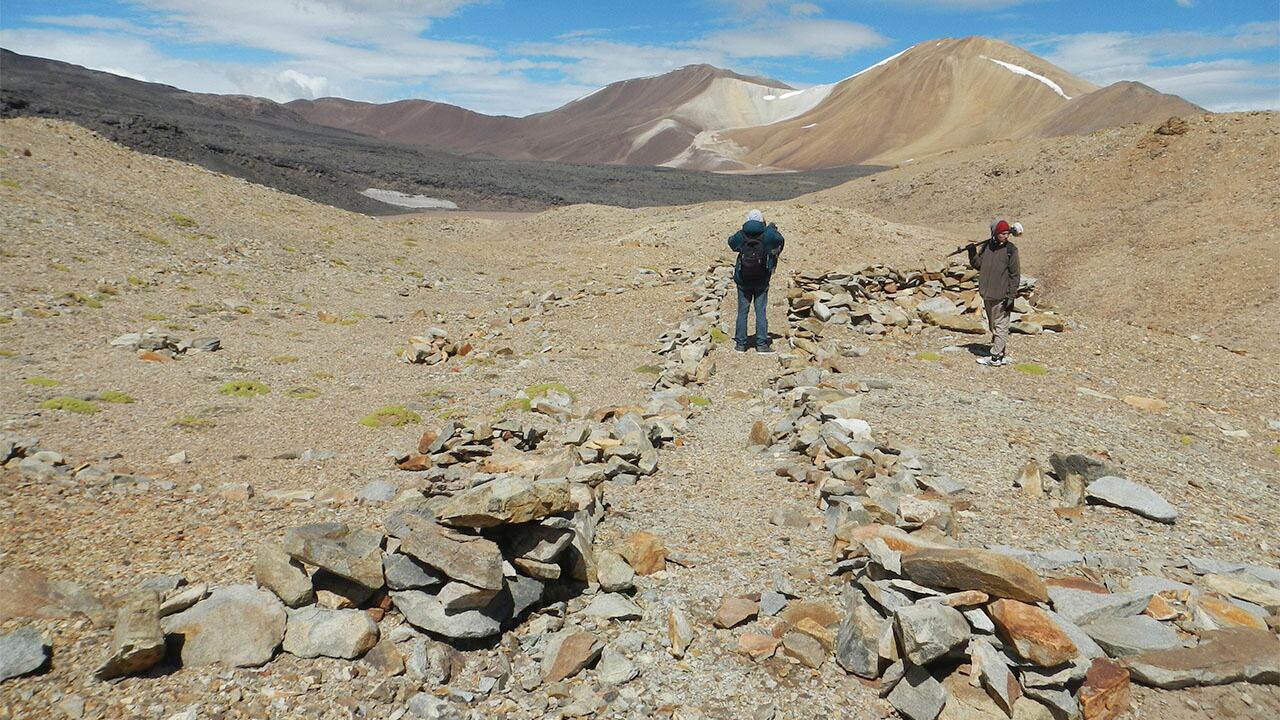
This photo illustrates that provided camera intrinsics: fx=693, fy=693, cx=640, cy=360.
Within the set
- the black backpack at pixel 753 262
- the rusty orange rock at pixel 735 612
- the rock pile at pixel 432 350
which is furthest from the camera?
the rock pile at pixel 432 350

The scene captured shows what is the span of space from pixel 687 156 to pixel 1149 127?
11110 centimetres

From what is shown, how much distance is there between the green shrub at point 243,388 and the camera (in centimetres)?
973

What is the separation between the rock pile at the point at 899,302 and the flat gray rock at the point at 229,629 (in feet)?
31.2

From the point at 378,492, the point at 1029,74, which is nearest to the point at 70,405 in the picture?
the point at 378,492

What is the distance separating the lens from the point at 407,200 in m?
57.0

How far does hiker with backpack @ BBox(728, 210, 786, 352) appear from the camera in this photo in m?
10.7

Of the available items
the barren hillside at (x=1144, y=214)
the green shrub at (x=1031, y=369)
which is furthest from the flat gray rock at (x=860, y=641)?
the barren hillside at (x=1144, y=214)

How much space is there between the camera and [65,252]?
16172mm

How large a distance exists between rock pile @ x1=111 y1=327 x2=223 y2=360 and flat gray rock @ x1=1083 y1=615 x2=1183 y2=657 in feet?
41.3

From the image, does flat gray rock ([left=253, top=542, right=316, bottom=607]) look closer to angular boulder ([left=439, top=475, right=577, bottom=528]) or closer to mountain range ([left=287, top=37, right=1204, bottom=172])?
angular boulder ([left=439, top=475, right=577, bottom=528])

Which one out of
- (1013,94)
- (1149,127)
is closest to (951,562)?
(1149,127)

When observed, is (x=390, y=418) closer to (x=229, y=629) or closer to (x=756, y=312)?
(x=229, y=629)

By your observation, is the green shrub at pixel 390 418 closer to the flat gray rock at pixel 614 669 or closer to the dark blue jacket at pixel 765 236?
the dark blue jacket at pixel 765 236

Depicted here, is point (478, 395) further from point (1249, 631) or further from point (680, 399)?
point (1249, 631)
